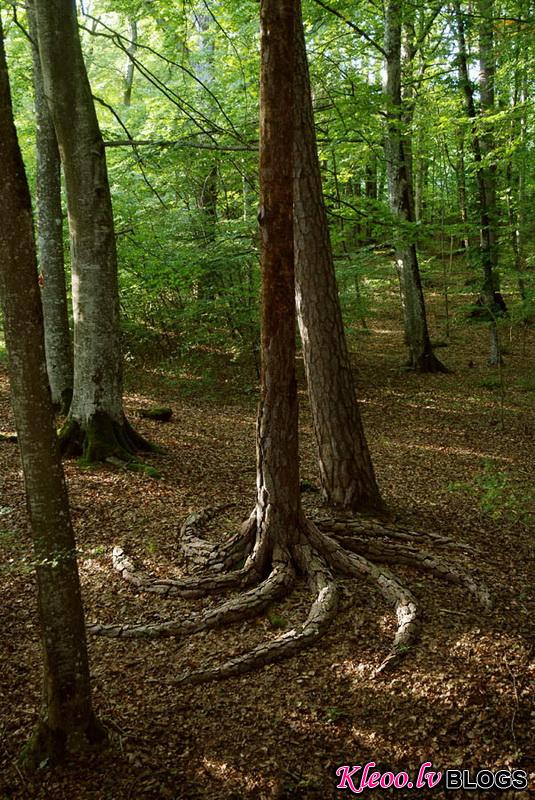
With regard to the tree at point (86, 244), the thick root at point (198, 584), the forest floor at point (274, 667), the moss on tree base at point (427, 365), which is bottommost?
the forest floor at point (274, 667)

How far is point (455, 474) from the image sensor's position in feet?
29.2

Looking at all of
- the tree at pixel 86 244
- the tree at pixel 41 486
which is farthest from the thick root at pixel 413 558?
the tree at pixel 86 244

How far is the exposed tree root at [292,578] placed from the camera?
14.7 ft

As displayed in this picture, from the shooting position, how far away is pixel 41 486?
304 cm

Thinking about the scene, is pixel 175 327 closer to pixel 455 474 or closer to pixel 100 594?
pixel 455 474

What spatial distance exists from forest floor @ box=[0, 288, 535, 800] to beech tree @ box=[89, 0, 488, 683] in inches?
4.8

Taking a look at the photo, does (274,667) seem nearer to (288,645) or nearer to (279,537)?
(288,645)

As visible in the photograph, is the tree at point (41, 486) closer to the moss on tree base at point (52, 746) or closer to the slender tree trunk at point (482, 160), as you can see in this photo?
the moss on tree base at point (52, 746)

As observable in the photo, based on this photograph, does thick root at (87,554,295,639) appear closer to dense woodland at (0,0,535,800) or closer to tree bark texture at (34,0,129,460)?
dense woodland at (0,0,535,800)

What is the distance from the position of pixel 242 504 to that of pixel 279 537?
1.93m

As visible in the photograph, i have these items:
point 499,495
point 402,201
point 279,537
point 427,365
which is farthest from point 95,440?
point 402,201

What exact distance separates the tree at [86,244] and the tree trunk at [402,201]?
20.3 feet

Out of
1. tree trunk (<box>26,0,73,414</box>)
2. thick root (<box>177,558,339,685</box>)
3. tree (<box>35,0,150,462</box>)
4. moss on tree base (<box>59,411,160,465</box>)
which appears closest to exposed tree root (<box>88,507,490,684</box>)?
thick root (<box>177,558,339,685</box>)

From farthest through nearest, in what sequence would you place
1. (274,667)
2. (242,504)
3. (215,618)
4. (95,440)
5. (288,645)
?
(95,440)
(242,504)
(215,618)
(288,645)
(274,667)
